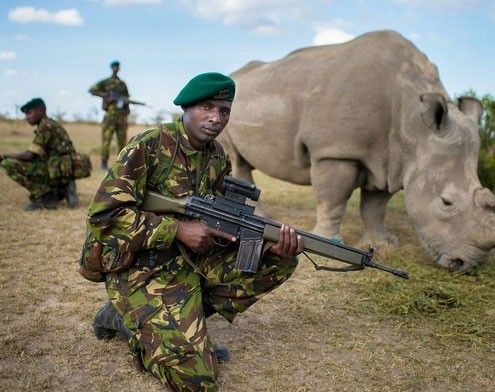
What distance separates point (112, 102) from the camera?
448 inches

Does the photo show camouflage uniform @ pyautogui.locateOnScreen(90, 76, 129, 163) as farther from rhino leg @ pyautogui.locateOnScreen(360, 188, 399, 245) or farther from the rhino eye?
the rhino eye

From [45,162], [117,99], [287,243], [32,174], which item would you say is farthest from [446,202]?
[117,99]

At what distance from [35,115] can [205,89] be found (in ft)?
14.4

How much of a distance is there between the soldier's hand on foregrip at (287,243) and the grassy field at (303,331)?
0.69 meters

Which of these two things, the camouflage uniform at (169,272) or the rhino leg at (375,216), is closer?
the camouflage uniform at (169,272)

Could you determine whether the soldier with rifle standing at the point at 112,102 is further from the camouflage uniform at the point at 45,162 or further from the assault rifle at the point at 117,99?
the camouflage uniform at the point at 45,162

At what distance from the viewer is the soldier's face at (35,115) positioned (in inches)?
260

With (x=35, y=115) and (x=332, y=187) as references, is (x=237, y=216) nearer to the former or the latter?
(x=332, y=187)

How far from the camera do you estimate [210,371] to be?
9.18ft

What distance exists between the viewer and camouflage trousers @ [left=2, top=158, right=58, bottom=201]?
22.8 ft

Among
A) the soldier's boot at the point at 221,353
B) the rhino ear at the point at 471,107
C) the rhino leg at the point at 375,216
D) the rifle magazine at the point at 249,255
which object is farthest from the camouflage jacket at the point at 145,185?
the rhino ear at the point at 471,107

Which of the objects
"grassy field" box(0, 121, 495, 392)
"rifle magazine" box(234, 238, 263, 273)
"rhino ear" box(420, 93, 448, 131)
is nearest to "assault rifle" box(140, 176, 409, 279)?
"rifle magazine" box(234, 238, 263, 273)

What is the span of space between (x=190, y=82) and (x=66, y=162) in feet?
14.5

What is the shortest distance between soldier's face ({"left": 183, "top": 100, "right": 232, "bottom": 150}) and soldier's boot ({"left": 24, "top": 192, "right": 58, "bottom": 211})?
471 centimetres
